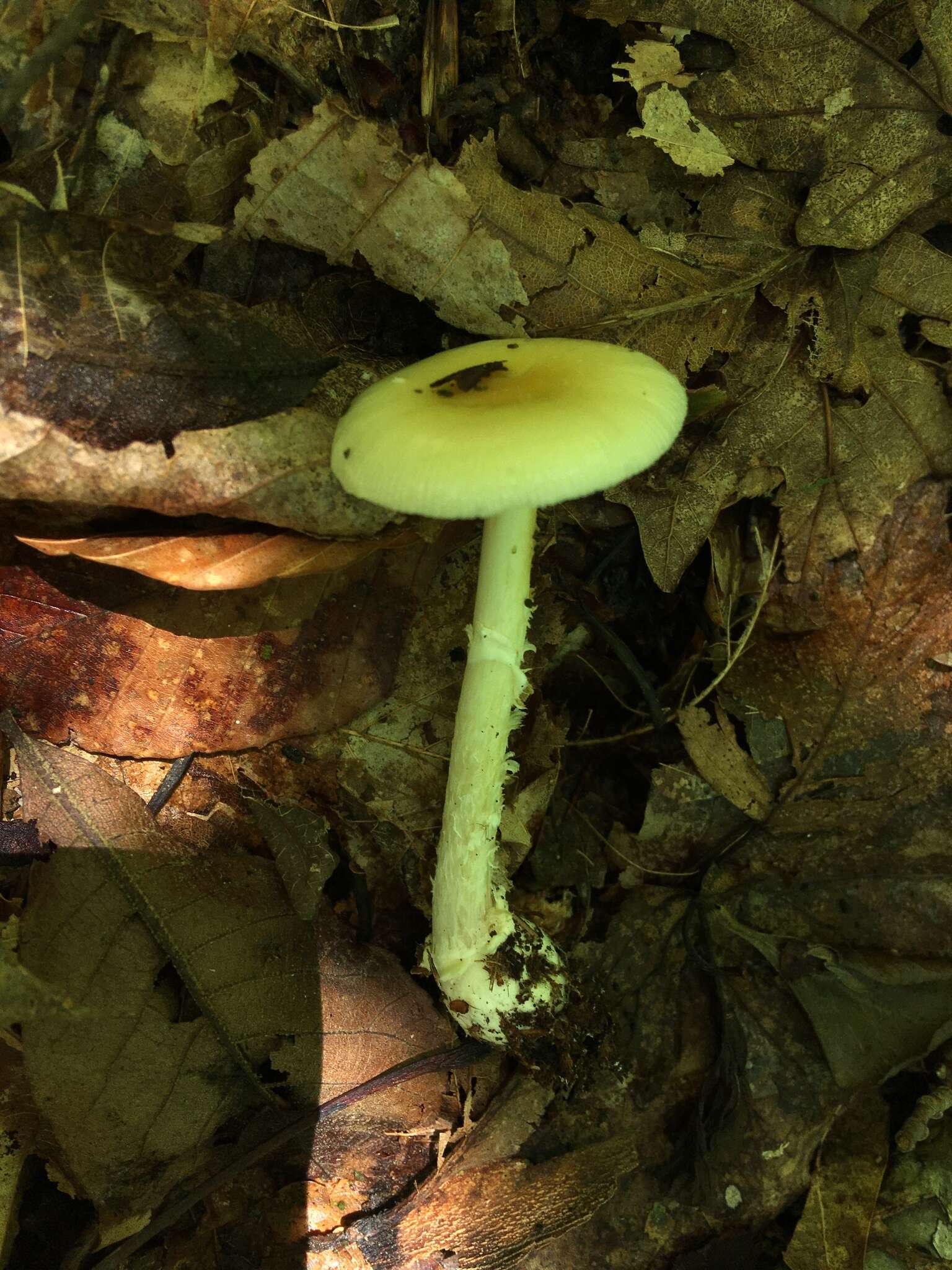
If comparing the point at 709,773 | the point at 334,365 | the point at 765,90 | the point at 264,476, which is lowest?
the point at 709,773

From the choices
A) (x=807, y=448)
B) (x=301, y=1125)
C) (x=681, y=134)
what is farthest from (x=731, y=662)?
(x=301, y=1125)

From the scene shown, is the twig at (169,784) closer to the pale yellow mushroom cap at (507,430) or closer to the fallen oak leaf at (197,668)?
the fallen oak leaf at (197,668)

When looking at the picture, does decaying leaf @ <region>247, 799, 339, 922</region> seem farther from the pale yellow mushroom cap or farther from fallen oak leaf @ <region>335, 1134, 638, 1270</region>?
the pale yellow mushroom cap

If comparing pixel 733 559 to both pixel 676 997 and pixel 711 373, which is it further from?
pixel 676 997

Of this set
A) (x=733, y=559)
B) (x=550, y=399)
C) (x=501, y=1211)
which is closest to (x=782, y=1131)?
(x=501, y=1211)

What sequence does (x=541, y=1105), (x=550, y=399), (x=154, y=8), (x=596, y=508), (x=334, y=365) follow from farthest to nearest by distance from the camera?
(x=596, y=508), (x=541, y=1105), (x=334, y=365), (x=154, y=8), (x=550, y=399)

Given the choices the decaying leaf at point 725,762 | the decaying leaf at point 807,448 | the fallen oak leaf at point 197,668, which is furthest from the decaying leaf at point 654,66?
the decaying leaf at point 725,762
